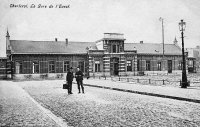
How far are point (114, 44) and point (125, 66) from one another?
14.6 feet

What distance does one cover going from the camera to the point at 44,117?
25.0 feet

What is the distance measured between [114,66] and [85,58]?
17.5 ft

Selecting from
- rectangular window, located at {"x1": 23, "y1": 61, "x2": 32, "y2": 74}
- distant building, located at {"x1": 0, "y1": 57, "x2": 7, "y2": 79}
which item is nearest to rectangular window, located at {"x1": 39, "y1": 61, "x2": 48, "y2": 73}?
rectangular window, located at {"x1": 23, "y1": 61, "x2": 32, "y2": 74}

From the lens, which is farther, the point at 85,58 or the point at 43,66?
the point at 85,58

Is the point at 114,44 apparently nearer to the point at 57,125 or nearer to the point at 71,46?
the point at 71,46

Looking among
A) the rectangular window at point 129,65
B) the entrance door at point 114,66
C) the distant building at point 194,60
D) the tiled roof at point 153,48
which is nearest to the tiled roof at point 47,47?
the entrance door at point 114,66

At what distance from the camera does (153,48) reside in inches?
1885

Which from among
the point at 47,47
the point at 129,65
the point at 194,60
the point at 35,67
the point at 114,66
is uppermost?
the point at 47,47

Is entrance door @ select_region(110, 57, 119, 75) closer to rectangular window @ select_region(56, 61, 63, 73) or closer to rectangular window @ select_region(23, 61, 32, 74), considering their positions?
rectangular window @ select_region(56, 61, 63, 73)

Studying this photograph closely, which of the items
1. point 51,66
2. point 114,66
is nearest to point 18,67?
point 51,66

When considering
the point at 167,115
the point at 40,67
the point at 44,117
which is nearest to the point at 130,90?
the point at 167,115

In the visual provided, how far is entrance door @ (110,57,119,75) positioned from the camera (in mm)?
41956

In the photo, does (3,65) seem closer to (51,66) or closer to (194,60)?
(51,66)

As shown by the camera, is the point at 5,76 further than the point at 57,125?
Yes
